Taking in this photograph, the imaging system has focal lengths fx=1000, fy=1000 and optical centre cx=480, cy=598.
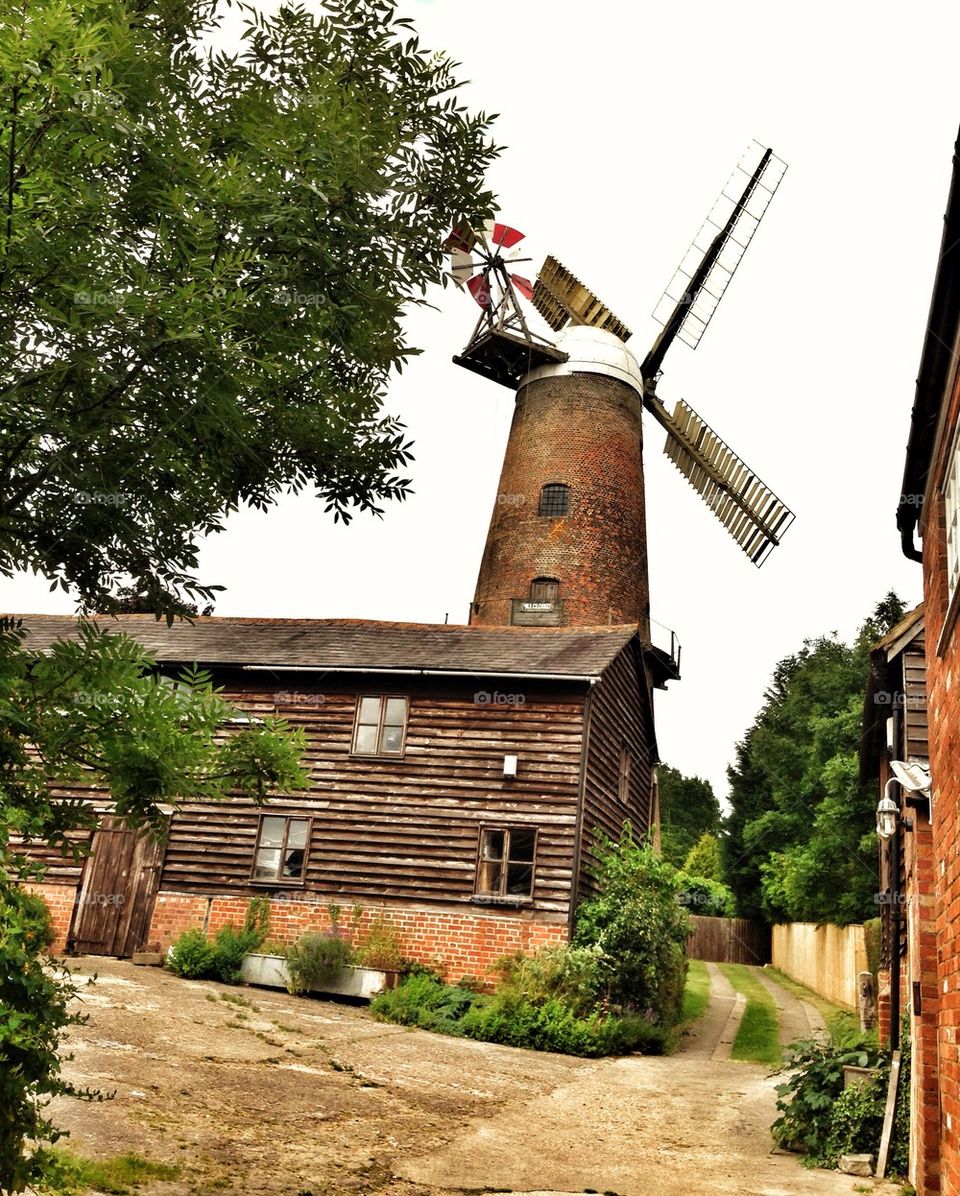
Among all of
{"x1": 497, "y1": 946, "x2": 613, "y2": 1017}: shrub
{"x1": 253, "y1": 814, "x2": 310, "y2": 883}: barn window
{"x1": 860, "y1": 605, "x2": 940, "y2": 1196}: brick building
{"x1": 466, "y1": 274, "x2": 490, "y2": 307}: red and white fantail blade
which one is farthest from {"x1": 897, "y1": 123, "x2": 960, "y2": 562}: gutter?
{"x1": 466, "y1": 274, "x2": 490, "y2": 307}: red and white fantail blade

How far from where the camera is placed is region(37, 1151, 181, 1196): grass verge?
5.25 meters

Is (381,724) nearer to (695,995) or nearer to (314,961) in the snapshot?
(314,961)

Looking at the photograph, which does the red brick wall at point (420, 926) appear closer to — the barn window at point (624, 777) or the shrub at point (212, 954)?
the shrub at point (212, 954)

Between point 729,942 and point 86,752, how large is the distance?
41.3m

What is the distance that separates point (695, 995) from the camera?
24.3m

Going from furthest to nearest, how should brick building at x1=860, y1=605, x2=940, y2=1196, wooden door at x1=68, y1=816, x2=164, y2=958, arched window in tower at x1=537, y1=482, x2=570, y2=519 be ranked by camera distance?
1. arched window in tower at x1=537, y1=482, x2=570, y2=519
2. wooden door at x1=68, y1=816, x2=164, y2=958
3. brick building at x1=860, y1=605, x2=940, y2=1196

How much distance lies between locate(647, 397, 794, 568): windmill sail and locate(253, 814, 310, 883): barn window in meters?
13.2

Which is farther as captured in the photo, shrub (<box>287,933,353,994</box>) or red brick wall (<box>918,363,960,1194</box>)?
shrub (<box>287,933,353,994</box>)

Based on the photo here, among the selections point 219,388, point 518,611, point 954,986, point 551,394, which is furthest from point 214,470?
point 551,394

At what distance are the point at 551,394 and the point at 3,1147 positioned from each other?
2187cm

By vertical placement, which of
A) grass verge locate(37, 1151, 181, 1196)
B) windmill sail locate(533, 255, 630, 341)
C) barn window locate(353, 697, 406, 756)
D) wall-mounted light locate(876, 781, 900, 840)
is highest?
windmill sail locate(533, 255, 630, 341)

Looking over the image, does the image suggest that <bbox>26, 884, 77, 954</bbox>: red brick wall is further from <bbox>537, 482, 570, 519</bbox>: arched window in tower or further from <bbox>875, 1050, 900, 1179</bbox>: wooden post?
<bbox>875, 1050, 900, 1179</bbox>: wooden post

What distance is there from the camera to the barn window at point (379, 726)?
17781mm

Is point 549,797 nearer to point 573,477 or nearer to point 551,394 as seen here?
point 573,477
